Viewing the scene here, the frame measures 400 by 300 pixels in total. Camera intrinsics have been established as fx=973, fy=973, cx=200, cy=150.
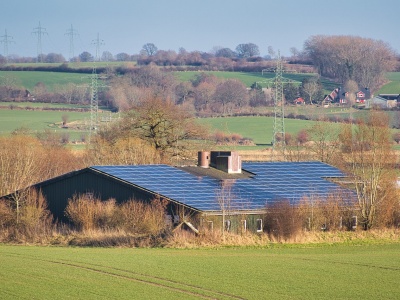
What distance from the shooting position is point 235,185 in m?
47.2

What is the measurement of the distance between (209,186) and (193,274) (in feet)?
62.4

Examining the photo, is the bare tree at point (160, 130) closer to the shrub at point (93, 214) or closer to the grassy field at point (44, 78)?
the shrub at point (93, 214)

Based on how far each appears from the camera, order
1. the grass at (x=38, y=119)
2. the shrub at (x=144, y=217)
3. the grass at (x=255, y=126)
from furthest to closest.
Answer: the grass at (x=255, y=126) → the grass at (x=38, y=119) → the shrub at (x=144, y=217)

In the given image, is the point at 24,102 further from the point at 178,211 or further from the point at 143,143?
the point at 178,211

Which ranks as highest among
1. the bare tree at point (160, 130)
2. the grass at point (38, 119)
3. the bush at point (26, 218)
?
the bare tree at point (160, 130)

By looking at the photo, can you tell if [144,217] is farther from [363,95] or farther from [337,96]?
[363,95]

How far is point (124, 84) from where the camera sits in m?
144

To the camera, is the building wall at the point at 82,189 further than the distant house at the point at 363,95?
No

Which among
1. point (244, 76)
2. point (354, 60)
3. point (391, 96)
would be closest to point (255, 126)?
point (391, 96)

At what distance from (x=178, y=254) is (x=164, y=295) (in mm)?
10580

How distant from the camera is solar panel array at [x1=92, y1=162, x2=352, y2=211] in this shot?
142ft

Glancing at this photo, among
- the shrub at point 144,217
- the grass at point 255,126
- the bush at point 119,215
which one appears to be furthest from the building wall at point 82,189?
the grass at point 255,126

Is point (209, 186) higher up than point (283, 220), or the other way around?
point (209, 186)

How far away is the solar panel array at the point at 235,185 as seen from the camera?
4331 cm
